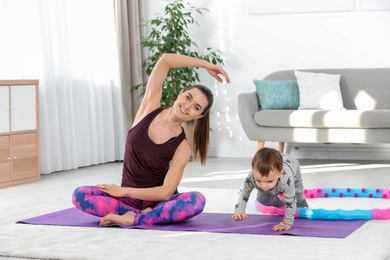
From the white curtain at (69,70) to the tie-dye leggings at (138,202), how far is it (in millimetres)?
2345

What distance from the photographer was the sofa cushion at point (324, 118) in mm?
5848

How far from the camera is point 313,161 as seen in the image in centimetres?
674

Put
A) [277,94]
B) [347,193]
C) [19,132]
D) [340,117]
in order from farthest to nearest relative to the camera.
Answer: [277,94]
[340,117]
[19,132]
[347,193]

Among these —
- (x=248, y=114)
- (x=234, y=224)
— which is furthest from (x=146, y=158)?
(x=248, y=114)

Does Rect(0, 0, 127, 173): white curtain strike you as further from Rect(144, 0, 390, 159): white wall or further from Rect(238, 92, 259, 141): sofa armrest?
Rect(238, 92, 259, 141): sofa armrest

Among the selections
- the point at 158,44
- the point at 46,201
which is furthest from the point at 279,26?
the point at 46,201

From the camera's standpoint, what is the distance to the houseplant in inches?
270

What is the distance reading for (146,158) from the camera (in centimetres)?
358

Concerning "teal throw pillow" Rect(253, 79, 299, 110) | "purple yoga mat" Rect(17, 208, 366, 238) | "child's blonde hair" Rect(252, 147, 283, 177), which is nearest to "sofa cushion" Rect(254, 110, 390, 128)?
"teal throw pillow" Rect(253, 79, 299, 110)

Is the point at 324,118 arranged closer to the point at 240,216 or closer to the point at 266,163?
the point at 240,216

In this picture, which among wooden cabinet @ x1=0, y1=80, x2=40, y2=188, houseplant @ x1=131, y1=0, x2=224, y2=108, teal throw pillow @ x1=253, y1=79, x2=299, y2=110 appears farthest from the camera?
houseplant @ x1=131, y1=0, x2=224, y2=108

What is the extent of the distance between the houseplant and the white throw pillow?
959mm

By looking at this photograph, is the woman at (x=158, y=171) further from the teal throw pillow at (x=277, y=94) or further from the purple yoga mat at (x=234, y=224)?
the teal throw pillow at (x=277, y=94)

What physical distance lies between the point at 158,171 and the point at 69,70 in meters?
2.94
